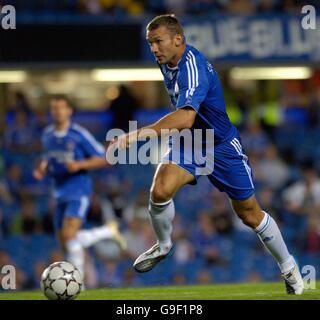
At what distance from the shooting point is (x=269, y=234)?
919 cm

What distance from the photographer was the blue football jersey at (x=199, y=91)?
8.81 m

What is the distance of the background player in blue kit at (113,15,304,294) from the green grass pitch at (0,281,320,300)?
0.28 m

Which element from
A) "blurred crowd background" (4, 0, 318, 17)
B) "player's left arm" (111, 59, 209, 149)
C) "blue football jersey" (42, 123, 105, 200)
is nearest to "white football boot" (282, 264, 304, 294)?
"player's left arm" (111, 59, 209, 149)

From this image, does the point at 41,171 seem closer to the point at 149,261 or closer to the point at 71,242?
the point at 71,242

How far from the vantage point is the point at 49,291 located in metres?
9.20

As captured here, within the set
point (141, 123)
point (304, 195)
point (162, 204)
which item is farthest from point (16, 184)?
point (162, 204)

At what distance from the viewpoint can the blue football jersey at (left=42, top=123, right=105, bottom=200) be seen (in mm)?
13008

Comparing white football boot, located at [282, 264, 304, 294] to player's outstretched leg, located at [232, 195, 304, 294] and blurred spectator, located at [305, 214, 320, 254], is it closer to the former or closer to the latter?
player's outstretched leg, located at [232, 195, 304, 294]

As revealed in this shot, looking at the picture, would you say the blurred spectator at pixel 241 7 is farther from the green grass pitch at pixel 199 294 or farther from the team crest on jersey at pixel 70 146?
the green grass pitch at pixel 199 294

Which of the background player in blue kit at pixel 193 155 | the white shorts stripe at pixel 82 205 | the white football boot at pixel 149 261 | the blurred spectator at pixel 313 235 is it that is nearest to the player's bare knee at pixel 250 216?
the background player in blue kit at pixel 193 155

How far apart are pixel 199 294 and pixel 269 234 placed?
3.96 ft

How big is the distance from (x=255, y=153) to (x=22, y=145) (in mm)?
3685
